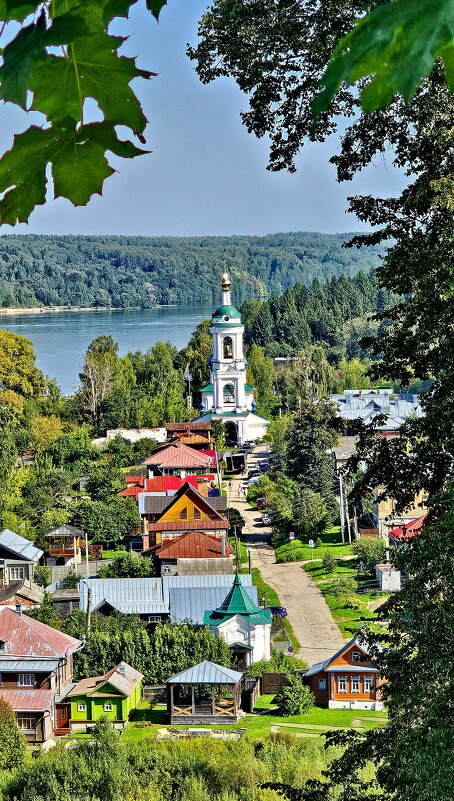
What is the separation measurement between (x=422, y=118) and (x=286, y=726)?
8.95m

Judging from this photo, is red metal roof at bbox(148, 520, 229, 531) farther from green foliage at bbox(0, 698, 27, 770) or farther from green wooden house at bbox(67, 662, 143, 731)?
green foliage at bbox(0, 698, 27, 770)

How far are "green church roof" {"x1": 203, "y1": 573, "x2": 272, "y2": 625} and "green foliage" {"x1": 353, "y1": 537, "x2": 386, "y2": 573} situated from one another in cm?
447

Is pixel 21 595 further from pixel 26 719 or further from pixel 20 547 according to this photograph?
pixel 26 719

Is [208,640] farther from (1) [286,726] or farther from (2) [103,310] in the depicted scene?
(2) [103,310]

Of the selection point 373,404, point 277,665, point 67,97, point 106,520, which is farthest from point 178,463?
point 67,97

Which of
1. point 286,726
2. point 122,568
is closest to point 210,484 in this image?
point 122,568

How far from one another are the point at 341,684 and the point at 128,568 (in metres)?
5.36

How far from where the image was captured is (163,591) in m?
15.3

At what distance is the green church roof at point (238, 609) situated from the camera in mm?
14195

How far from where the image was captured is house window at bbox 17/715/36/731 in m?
12.2

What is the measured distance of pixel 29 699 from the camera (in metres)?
12.5

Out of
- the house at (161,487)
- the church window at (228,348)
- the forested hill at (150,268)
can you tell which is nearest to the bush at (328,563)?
the house at (161,487)

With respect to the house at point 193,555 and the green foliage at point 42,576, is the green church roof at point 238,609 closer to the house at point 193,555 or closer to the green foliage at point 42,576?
the house at point 193,555

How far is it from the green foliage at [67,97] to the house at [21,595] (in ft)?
50.3
